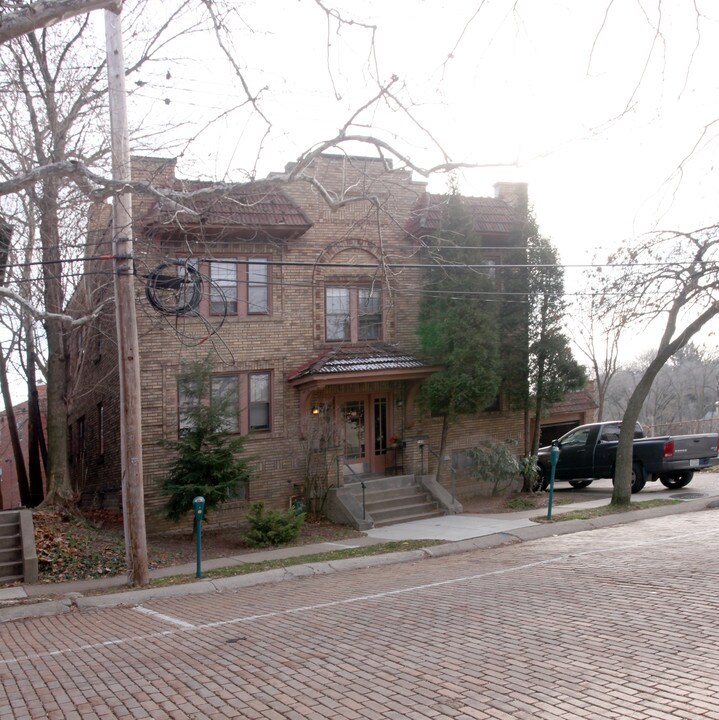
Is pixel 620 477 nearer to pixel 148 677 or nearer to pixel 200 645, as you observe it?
pixel 200 645

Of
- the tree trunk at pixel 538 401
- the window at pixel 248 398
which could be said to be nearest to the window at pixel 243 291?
the window at pixel 248 398

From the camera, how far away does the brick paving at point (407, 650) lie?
546cm

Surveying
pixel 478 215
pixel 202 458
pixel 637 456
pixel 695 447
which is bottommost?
pixel 637 456

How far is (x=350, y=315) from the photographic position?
1955 cm

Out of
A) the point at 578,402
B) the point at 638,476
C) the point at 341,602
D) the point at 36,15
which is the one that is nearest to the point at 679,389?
the point at 578,402

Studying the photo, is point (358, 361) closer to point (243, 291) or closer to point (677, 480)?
point (243, 291)

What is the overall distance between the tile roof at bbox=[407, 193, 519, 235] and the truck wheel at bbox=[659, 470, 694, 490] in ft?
25.5

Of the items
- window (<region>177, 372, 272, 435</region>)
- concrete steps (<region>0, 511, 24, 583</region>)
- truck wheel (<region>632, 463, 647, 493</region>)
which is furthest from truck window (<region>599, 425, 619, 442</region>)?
concrete steps (<region>0, 511, 24, 583</region>)

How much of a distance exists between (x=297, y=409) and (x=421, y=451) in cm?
343

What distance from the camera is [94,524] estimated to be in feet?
53.1

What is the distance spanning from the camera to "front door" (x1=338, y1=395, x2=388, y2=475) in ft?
64.1

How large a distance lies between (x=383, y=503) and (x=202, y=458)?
15.9 feet

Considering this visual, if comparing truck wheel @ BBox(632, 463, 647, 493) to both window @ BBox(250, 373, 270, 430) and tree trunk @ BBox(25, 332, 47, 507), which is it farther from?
tree trunk @ BBox(25, 332, 47, 507)

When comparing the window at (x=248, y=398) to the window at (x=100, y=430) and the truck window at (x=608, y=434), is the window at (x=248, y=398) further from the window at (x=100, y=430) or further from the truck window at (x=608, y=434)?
the truck window at (x=608, y=434)
